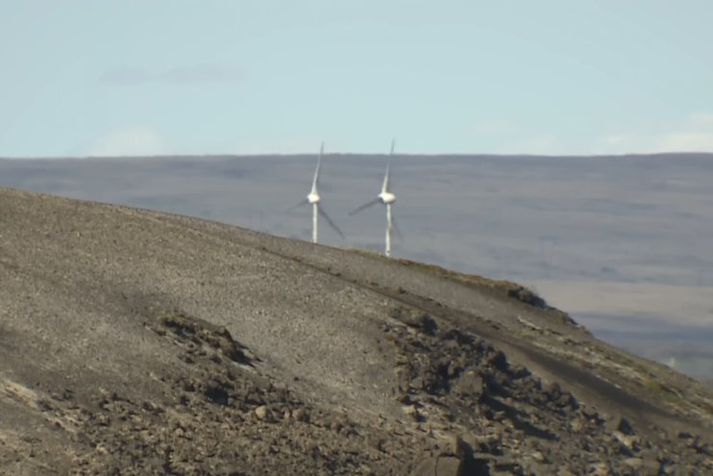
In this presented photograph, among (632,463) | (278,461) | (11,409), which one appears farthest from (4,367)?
(632,463)

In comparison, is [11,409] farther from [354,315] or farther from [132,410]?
[354,315]

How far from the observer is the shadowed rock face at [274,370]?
50500mm

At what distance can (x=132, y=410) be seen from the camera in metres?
51.2

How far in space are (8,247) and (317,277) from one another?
10867mm

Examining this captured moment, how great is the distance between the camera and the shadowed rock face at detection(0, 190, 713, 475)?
5050 cm

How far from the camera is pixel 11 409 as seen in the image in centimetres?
4878

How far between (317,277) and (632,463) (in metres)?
10.9

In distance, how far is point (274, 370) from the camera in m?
58.4

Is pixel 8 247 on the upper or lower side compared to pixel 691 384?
upper

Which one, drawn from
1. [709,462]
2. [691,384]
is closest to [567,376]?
[709,462]

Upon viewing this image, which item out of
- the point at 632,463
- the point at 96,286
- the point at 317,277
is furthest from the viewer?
the point at 317,277

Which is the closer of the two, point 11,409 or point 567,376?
point 11,409

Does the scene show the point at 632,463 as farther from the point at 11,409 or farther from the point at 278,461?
the point at 11,409

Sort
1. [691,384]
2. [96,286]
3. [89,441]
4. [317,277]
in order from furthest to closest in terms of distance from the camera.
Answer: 1. [691,384]
2. [317,277]
3. [96,286]
4. [89,441]
